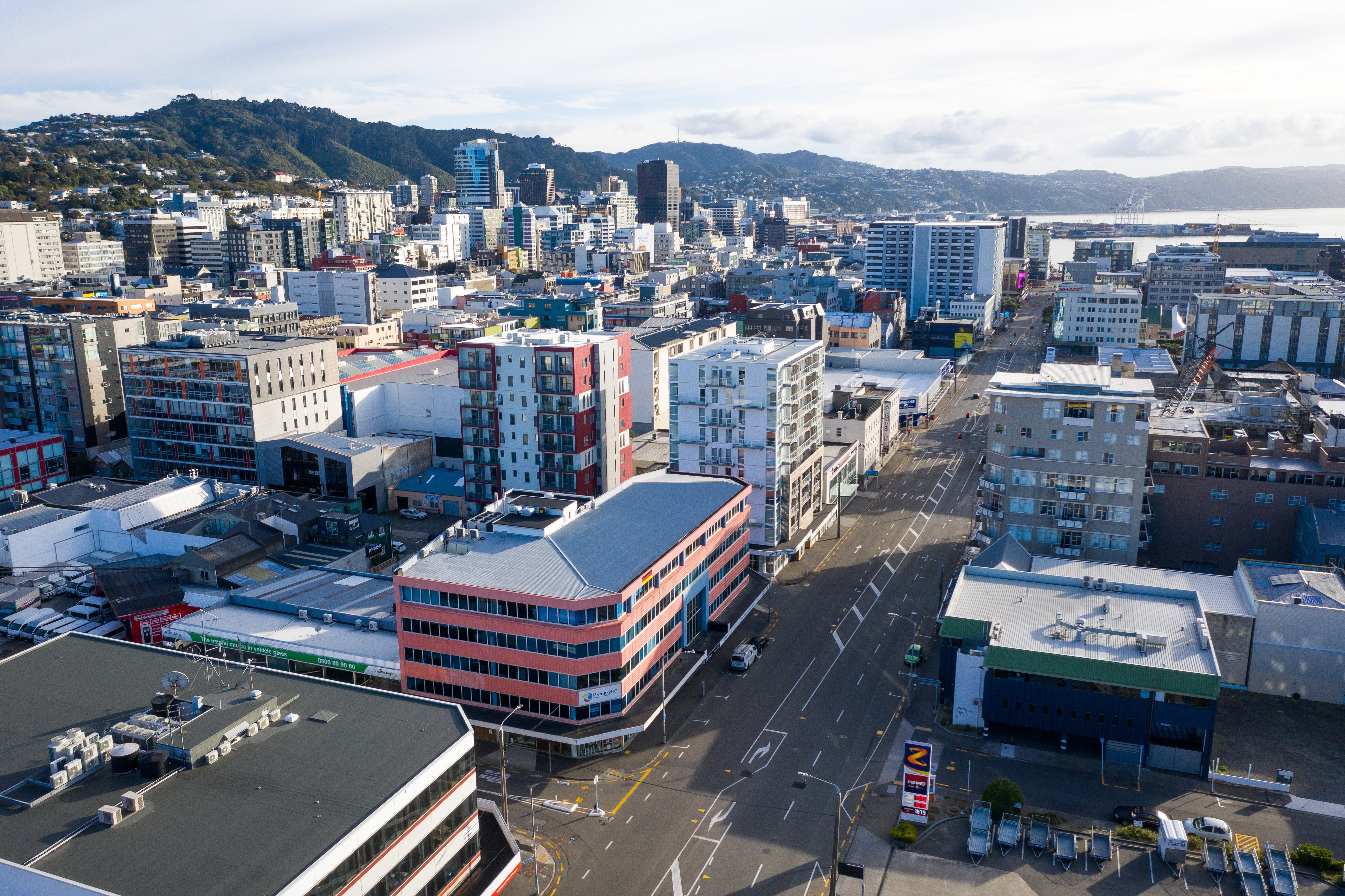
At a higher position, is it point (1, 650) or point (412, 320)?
point (412, 320)

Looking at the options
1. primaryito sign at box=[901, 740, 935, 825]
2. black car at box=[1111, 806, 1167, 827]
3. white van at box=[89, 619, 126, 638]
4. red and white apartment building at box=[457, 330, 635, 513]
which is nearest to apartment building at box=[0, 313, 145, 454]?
red and white apartment building at box=[457, 330, 635, 513]

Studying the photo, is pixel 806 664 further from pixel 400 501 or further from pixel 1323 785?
pixel 400 501

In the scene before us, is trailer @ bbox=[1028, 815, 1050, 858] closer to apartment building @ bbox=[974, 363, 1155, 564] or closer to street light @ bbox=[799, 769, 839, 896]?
street light @ bbox=[799, 769, 839, 896]

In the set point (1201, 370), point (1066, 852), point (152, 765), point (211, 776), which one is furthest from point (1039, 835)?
point (1201, 370)

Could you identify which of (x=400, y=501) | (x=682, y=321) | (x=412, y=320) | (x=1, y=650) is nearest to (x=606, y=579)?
(x=1, y=650)

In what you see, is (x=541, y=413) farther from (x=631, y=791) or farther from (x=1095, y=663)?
(x=1095, y=663)
